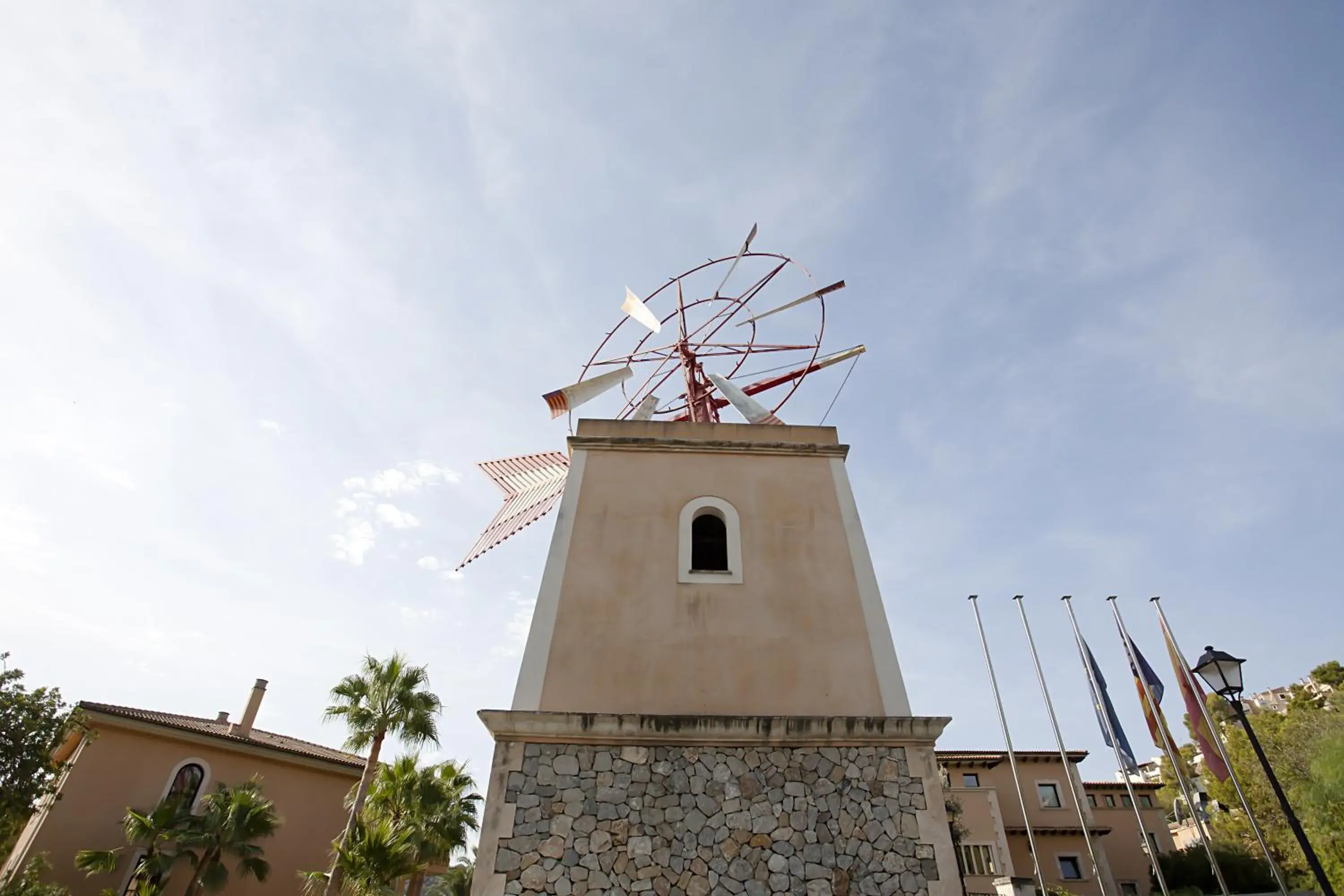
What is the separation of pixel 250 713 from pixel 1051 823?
32220 millimetres

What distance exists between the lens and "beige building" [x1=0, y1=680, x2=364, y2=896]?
1614 cm

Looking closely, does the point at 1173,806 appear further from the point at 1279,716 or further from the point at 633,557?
the point at 633,557

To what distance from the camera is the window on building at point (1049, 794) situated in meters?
31.2

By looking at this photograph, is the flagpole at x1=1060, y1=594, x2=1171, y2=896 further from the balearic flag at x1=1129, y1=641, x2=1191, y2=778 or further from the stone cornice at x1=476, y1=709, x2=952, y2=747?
the stone cornice at x1=476, y1=709, x2=952, y2=747

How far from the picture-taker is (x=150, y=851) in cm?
1606

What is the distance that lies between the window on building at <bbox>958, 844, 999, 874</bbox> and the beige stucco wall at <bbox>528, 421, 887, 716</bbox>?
2541 centimetres

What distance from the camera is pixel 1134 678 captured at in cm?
1959

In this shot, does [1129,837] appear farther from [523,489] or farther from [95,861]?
[95,861]

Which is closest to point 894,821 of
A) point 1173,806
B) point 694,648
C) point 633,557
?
point 694,648

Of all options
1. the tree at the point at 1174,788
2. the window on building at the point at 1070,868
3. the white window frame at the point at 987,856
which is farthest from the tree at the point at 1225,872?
the tree at the point at 1174,788

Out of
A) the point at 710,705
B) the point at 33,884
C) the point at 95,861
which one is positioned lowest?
the point at 33,884

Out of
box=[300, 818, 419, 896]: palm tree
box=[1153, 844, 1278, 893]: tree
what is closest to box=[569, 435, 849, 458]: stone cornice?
box=[300, 818, 419, 896]: palm tree

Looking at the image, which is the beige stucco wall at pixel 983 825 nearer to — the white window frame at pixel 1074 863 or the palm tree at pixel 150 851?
the white window frame at pixel 1074 863

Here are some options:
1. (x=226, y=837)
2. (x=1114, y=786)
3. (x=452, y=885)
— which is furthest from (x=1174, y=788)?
(x=226, y=837)
